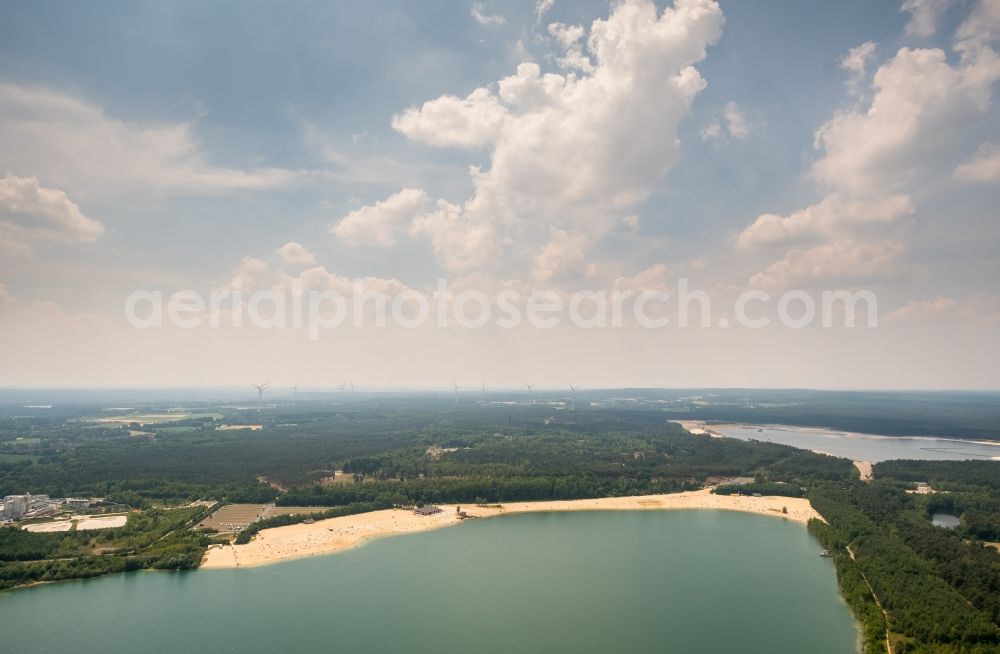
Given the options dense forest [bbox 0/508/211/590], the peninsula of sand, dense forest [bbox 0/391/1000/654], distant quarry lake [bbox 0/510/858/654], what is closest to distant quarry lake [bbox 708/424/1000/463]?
dense forest [bbox 0/391/1000/654]

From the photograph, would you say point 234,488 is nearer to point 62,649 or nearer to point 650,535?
point 62,649

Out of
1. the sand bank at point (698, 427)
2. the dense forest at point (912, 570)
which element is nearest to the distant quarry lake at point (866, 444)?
the sand bank at point (698, 427)

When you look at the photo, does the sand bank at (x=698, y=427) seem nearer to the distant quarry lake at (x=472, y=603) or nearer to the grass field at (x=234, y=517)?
the distant quarry lake at (x=472, y=603)

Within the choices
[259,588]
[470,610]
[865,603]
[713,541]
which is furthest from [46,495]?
[865,603]

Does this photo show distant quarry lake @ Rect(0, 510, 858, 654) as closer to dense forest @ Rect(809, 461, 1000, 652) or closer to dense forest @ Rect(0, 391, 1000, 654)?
dense forest @ Rect(809, 461, 1000, 652)

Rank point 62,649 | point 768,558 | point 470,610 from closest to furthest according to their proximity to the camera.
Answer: point 62,649 → point 470,610 → point 768,558
